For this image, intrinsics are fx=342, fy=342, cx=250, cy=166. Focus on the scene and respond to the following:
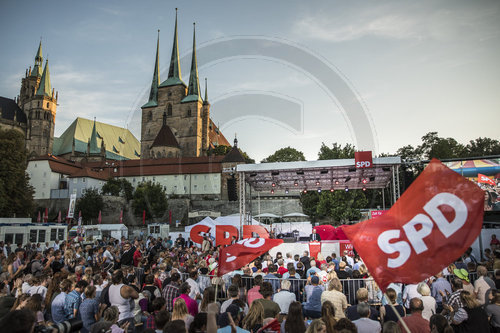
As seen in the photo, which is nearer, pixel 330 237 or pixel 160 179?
pixel 330 237

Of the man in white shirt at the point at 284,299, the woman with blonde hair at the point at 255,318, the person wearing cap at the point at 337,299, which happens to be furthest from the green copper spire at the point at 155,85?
the woman with blonde hair at the point at 255,318

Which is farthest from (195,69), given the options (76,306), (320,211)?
(76,306)

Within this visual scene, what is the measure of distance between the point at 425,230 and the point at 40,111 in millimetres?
108943

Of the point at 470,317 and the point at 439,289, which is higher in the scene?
the point at 470,317

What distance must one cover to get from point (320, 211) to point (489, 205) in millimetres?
24779

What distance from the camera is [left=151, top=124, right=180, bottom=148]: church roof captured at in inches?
3450

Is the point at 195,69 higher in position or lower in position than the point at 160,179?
higher

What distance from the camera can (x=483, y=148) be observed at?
5206cm

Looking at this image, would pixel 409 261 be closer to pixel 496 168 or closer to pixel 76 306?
pixel 76 306

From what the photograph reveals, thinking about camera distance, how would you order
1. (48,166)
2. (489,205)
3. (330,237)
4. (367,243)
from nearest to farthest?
(367,243)
(489,205)
(330,237)
(48,166)

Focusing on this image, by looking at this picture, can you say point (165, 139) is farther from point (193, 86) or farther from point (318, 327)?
point (318, 327)

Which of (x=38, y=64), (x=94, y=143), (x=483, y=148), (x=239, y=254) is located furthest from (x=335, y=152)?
(x=38, y=64)

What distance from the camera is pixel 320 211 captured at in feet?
146

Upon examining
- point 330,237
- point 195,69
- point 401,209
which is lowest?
point 330,237
